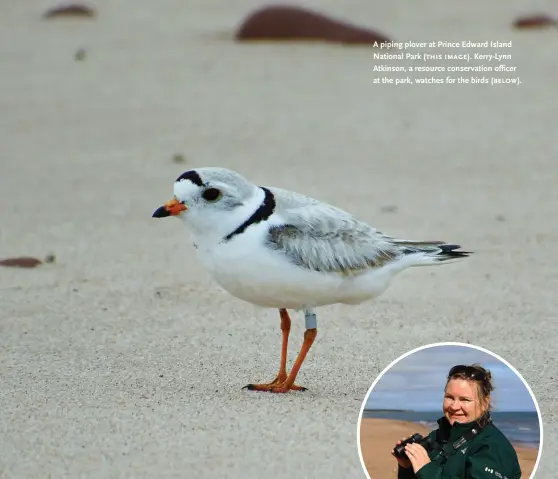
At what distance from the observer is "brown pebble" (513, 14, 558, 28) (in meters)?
12.7

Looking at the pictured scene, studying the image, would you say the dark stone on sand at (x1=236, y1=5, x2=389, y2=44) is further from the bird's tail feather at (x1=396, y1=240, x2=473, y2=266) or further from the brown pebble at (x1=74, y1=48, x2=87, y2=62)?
the bird's tail feather at (x1=396, y1=240, x2=473, y2=266)

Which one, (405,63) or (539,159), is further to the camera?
(405,63)

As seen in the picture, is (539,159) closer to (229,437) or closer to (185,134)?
(185,134)

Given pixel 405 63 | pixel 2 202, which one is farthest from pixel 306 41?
pixel 2 202

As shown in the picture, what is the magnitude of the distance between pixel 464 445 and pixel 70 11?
11.1 meters

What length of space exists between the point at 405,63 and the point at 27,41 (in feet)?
13.9

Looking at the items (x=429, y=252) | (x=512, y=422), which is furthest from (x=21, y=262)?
(x=512, y=422)

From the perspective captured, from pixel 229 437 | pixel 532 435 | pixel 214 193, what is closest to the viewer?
pixel 532 435

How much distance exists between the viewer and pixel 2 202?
8.19m

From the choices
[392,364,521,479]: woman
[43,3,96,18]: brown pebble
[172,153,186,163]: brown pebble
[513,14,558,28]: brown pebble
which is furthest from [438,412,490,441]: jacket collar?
[43,3,96,18]: brown pebble

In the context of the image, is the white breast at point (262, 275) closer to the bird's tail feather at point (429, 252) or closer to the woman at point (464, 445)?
the bird's tail feather at point (429, 252)

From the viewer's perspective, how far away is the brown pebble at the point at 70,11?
45.9 feet

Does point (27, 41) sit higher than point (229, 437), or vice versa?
point (27, 41)

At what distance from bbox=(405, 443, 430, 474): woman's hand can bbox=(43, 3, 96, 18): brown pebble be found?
11022 mm
